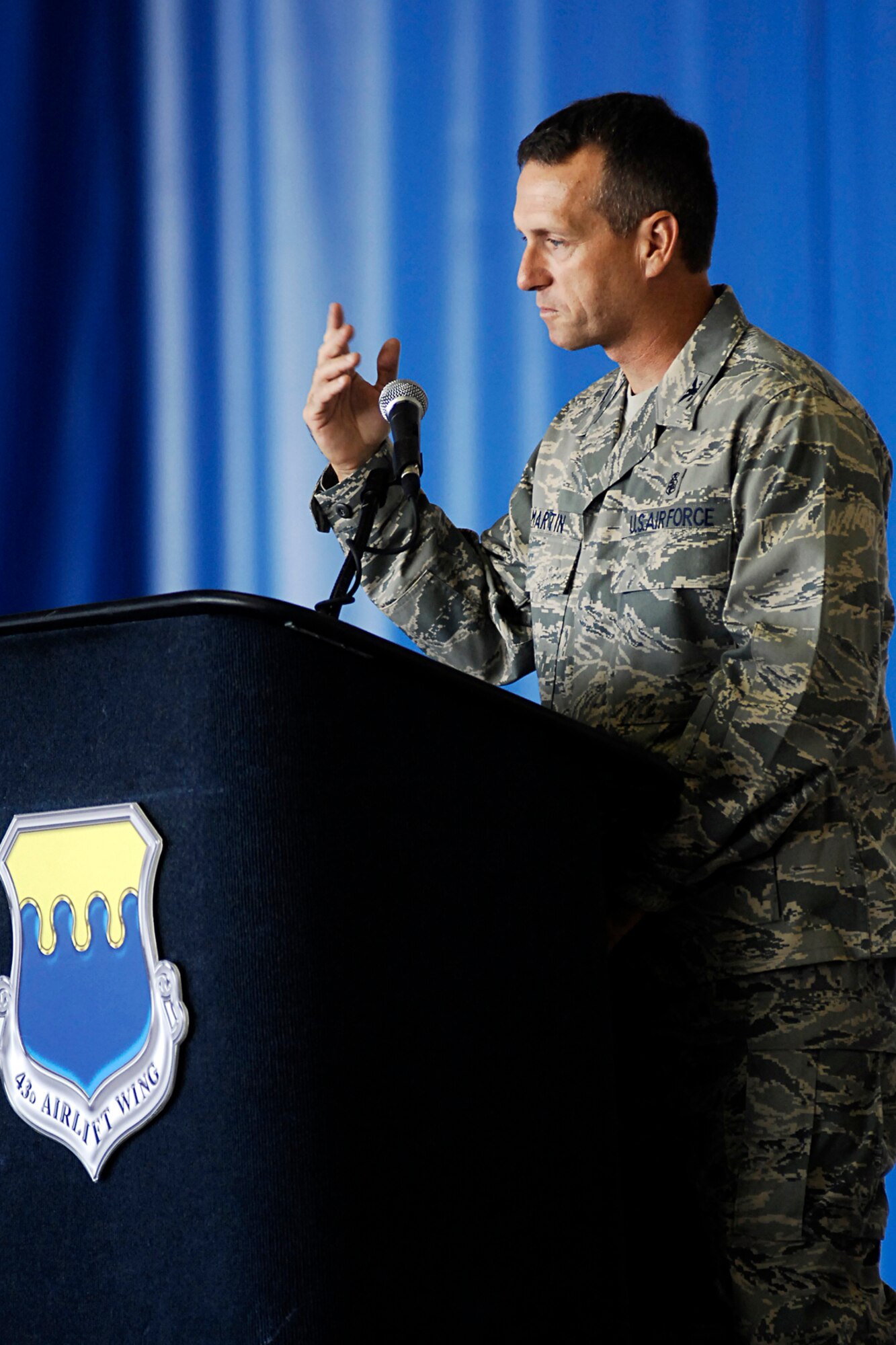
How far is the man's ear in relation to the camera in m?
1.38

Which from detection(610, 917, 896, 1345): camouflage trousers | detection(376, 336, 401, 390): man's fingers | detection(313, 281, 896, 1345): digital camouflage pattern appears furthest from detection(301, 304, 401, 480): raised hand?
detection(610, 917, 896, 1345): camouflage trousers

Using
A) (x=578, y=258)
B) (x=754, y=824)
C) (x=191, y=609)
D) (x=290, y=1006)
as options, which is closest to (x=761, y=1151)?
(x=754, y=824)

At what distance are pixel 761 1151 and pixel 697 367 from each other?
2.33 feet

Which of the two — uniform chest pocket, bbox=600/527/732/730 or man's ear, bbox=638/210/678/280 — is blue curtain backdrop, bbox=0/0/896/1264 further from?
uniform chest pocket, bbox=600/527/732/730

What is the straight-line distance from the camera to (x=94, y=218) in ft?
8.55

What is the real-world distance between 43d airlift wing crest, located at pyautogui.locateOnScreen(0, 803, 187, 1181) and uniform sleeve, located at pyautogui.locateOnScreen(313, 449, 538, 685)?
77cm

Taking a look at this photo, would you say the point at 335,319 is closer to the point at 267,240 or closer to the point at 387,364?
the point at 387,364

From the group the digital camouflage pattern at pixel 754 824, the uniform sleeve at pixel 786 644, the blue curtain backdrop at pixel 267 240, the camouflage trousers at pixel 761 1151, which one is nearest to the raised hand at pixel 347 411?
the digital camouflage pattern at pixel 754 824

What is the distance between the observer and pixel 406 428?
3.94 ft

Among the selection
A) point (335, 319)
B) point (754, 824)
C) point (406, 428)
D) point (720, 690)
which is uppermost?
point (335, 319)

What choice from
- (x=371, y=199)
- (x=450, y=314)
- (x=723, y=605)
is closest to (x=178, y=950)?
(x=723, y=605)

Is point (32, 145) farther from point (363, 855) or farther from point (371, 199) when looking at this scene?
point (363, 855)

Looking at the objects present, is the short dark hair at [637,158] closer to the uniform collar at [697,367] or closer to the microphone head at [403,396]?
the uniform collar at [697,367]

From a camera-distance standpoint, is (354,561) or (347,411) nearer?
(354,561)
